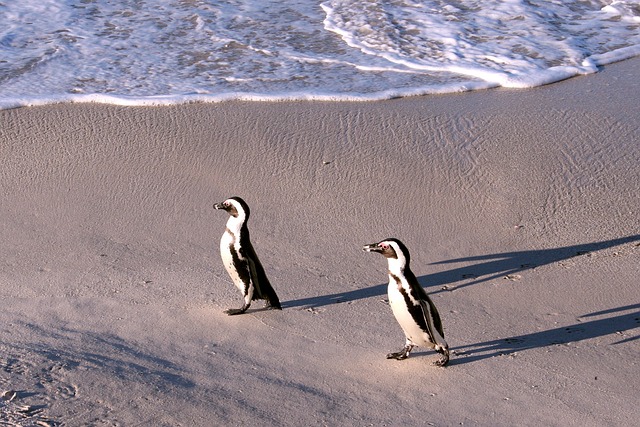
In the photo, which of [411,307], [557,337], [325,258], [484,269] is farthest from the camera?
[325,258]

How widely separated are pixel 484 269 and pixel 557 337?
0.90 metres

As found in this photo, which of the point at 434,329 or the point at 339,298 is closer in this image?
the point at 434,329

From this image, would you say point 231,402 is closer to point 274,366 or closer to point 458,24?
point 274,366

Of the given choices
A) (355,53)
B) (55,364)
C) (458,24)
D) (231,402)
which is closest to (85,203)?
(55,364)

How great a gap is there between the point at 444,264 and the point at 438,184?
1.06 m

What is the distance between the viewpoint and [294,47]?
10125 mm

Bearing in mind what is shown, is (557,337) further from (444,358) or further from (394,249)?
(394,249)

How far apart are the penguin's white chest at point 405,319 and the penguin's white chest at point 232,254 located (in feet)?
3.14

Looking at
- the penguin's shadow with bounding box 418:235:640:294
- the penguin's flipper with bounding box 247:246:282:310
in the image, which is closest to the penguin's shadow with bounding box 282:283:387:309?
the penguin's flipper with bounding box 247:246:282:310

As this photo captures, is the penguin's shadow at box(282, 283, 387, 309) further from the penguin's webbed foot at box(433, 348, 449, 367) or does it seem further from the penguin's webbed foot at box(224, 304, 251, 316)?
the penguin's webbed foot at box(433, 348, 449, 367)

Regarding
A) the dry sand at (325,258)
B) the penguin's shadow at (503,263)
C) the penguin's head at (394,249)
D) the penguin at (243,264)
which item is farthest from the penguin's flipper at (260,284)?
the penguin's shadow at (503,263)

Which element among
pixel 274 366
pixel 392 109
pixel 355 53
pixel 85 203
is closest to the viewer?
pixel 274 366

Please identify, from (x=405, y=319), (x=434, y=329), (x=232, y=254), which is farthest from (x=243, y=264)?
(x=434, y=329)

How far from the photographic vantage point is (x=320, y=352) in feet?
15.9
